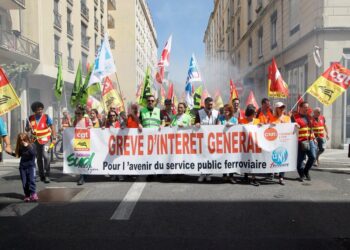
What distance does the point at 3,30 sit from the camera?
59.7ft

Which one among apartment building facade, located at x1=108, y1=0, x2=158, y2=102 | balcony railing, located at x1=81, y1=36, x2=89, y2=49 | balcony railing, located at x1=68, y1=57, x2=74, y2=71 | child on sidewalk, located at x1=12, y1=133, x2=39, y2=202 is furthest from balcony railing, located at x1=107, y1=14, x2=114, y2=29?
child on sidewalk, located at x1=12, y1=133, x2=39, y2=202

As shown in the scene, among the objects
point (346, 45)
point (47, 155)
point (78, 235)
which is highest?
point (346, 45)

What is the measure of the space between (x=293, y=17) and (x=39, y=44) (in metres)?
13.9

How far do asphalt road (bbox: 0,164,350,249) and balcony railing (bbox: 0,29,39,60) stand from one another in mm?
12557

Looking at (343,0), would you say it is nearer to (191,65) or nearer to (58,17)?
(191,65)

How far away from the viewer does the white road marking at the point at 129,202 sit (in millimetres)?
5156

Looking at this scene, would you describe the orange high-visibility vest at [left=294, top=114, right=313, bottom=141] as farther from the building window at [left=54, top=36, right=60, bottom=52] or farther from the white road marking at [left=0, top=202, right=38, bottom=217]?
the building window at [left=54, top=36, right=60, bottom=52]

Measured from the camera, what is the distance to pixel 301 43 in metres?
15.3

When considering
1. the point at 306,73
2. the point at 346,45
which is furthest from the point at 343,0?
Answer: the point at 306,73

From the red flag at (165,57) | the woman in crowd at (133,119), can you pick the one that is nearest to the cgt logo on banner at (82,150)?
the woman in crowd at (133,119)

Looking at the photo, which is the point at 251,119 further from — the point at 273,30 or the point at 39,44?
the point at 39,44

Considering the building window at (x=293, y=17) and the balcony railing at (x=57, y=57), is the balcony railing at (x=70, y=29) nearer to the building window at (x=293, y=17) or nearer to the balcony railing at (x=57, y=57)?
the balcony railing at (x=57, y=57)

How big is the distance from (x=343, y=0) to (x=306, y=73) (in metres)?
3.04

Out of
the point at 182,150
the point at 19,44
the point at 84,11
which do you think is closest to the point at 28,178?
the point at 182,150
